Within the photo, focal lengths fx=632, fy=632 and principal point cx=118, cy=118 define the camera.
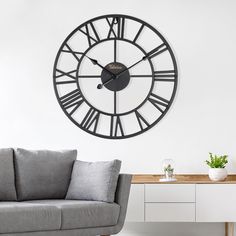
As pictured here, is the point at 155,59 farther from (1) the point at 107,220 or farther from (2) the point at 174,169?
(1) the point at 107,220

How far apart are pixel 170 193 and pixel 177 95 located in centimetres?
93

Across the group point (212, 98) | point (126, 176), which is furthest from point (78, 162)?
point (212, 98)

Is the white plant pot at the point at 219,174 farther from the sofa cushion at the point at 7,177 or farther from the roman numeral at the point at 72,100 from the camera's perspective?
the sofa cushion at the point at 7,177

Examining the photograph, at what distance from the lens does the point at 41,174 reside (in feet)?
16.8

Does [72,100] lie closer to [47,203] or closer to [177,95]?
[177,95]

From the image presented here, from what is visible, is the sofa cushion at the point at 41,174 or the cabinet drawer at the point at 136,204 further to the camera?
the cabinet drawer at the point at 136,204

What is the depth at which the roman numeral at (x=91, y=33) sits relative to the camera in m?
5.76

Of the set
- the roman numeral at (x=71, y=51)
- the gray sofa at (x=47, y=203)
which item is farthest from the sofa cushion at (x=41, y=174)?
the roman numeral at (x=71, y=51)

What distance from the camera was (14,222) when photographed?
4.41m

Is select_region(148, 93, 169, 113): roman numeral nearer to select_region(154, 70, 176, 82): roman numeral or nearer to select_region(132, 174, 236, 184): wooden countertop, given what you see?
select_region(154, 70, 176, 82): roman numeral

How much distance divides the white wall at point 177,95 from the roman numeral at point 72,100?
3.4 inches

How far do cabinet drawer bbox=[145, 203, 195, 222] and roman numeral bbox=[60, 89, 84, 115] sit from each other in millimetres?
1143

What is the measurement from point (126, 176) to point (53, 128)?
1108mm

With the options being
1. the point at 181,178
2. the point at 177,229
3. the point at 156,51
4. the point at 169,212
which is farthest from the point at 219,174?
the point at 156,51
